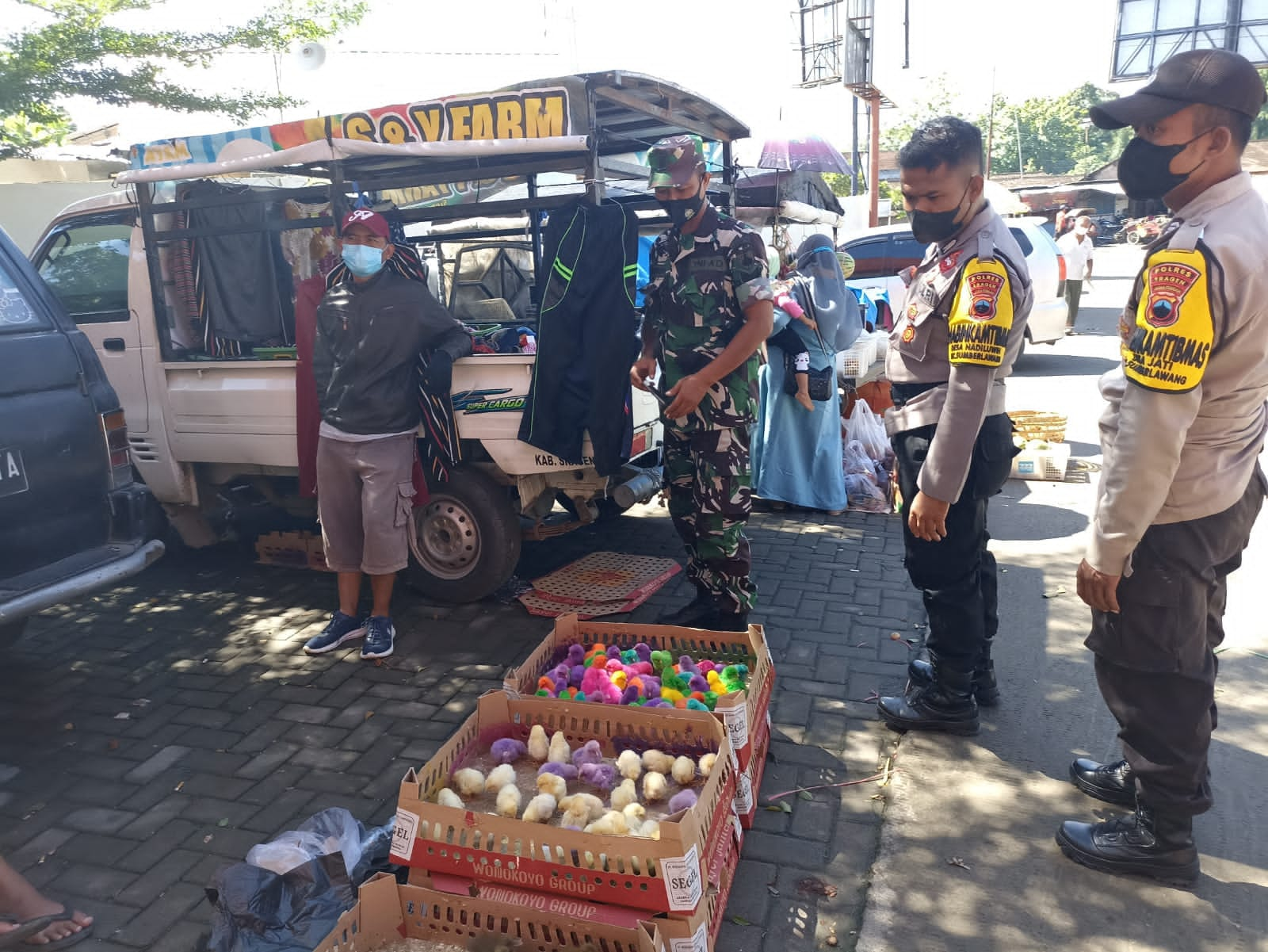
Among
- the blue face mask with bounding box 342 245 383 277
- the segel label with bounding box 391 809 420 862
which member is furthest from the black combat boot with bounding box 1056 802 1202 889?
the blue face mask with bounding box 342 245 383 277

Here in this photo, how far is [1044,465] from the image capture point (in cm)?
682

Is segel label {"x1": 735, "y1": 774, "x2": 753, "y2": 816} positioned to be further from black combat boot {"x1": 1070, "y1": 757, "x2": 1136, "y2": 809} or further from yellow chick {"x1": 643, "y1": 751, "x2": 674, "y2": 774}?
black combat boot {"x1": 1070, "y1": 757, "x2": 1136, "y2": 809}

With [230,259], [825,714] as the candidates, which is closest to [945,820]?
[825,714]

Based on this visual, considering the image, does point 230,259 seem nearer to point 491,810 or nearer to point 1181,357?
point 491,810

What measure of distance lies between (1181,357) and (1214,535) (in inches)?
21.7

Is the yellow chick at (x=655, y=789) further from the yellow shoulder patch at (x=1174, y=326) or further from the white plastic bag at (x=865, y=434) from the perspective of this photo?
the white plastic bag at (x=865, y=434)

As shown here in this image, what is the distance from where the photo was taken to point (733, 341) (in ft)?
12.0

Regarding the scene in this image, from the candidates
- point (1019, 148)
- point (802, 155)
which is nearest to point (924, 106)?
point (1019, 148)

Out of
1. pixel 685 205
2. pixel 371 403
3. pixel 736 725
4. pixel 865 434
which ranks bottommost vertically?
pixel 736 725

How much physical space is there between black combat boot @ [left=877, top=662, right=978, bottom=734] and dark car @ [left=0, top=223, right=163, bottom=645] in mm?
3437

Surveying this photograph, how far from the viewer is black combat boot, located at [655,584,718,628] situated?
13.4 feet

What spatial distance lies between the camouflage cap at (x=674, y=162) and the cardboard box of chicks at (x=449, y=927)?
277 cm

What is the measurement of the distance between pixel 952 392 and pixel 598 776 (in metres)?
1.61

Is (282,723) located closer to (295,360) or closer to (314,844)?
(314,844)
